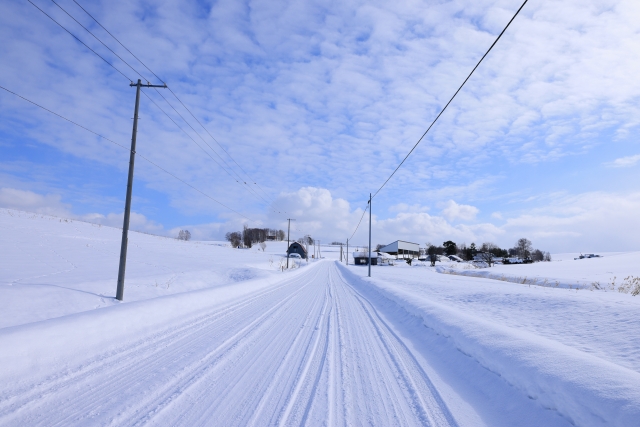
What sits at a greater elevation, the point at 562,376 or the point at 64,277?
the point at 562,376

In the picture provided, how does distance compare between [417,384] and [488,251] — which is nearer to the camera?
[417,384]

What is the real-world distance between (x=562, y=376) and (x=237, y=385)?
14.3 ft

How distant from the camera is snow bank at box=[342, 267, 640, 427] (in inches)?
141

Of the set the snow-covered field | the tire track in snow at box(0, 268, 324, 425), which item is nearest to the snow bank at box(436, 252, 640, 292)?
the snow-covered field

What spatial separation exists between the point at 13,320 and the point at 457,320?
11.8m

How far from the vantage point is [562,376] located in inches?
173

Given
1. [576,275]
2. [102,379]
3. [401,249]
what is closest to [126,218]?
[102,379]

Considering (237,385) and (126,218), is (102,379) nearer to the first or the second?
(237,385)

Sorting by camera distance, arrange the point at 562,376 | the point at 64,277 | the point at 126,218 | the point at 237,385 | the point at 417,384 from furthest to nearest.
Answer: the point at 64,277 → the point at 126,218 → the point at 417,384 → the point at 237,385 → the point at 562,376

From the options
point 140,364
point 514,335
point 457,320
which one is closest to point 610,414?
point 514,335

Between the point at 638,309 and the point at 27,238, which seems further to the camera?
the point at 27,238

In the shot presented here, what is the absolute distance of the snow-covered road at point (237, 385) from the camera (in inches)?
147

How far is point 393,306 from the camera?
43.2 ft

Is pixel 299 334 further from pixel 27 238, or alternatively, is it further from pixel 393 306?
pixel 27 238
